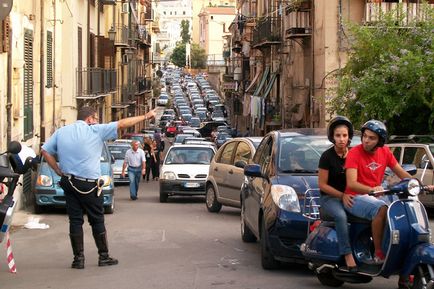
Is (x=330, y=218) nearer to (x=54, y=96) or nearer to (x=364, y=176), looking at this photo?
(x=364, y=176)

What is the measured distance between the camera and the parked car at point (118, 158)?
106ft

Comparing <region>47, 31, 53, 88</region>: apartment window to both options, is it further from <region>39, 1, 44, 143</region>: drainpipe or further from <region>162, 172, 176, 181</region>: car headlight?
<region>162, 172, 176, 181</region>: car headlight

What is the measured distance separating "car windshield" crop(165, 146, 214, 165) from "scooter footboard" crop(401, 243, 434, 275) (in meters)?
17.2

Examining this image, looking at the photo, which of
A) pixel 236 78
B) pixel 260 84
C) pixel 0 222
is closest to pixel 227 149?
pixel 0 222

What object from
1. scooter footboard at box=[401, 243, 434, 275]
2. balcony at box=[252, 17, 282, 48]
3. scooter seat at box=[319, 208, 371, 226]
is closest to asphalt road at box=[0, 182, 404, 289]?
scooter seat at box=[319, 208, 371, 226]

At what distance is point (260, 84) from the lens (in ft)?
184

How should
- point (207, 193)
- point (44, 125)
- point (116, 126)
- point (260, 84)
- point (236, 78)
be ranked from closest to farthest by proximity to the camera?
point (116, 126), point (207, 193), point (44, 125), point (260, 84), point (236, 78)

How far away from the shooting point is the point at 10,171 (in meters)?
Result: 9.97

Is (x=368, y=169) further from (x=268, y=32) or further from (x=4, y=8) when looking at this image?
(x=268, y=32)

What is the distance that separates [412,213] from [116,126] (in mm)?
4178

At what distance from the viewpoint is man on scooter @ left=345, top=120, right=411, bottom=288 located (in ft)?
27.8

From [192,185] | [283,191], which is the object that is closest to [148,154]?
[192,185]

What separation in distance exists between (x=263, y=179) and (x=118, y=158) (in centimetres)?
2261

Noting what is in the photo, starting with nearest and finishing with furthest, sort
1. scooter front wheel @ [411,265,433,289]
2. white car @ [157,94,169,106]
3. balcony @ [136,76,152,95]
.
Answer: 1. scooter front wheel @ [411,265,433,289]
2. balcony @ [136,76,152,95]
3. white car @ [157,94,169,106]
